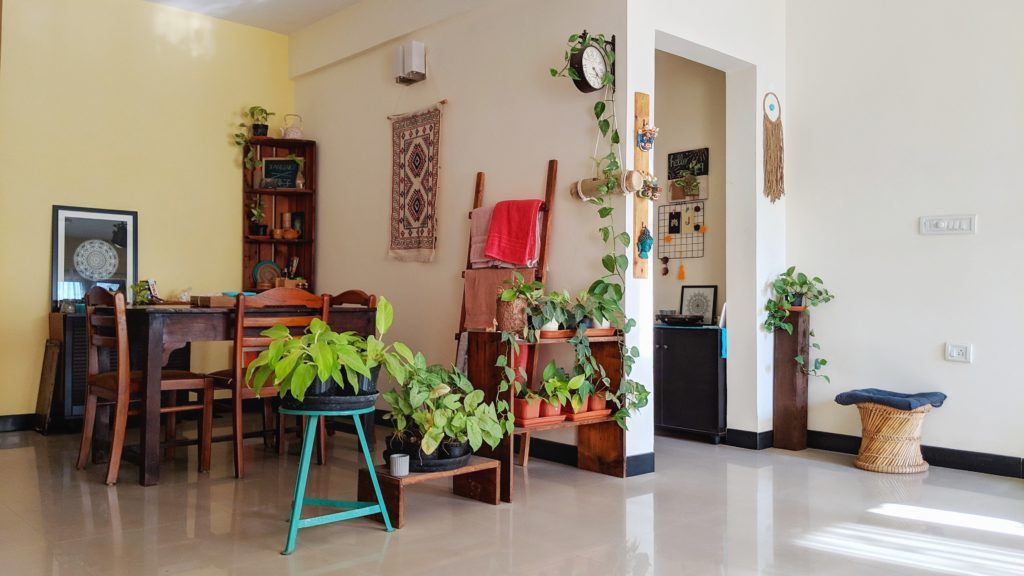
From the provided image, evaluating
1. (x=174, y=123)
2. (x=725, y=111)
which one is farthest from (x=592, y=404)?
(x=174, y=123)

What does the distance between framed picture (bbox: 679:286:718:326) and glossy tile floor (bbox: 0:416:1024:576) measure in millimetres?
1247

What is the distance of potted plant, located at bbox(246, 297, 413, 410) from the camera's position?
104 inches

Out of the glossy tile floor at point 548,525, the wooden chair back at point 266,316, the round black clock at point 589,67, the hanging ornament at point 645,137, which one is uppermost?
the round black clock at point 589,67

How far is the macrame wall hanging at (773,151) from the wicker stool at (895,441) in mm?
1470

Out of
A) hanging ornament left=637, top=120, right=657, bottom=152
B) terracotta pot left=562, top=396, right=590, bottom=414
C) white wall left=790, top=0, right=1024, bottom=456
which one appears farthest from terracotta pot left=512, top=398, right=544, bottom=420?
white wall left=790, top=0, right=1024, bottom=456

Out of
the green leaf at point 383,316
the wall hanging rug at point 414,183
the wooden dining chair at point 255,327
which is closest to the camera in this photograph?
the green leaf at point 383,316

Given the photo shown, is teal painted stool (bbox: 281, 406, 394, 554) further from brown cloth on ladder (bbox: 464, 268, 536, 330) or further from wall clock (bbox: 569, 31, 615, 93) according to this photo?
wall clock (bbox: 569, 31, 615, 93)

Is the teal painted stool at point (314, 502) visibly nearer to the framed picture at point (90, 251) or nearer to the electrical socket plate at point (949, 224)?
the electrical socket plate at point (949, 224)

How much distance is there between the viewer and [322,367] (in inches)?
104

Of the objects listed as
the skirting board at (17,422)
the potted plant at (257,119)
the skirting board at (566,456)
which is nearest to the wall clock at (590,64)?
the skirting board at (566,456)

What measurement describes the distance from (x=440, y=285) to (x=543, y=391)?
1523 mm

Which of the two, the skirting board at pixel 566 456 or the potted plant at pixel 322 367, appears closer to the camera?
the potted plant at pixel 322 367

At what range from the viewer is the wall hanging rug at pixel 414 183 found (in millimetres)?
5152

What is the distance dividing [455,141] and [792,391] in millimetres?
2625
